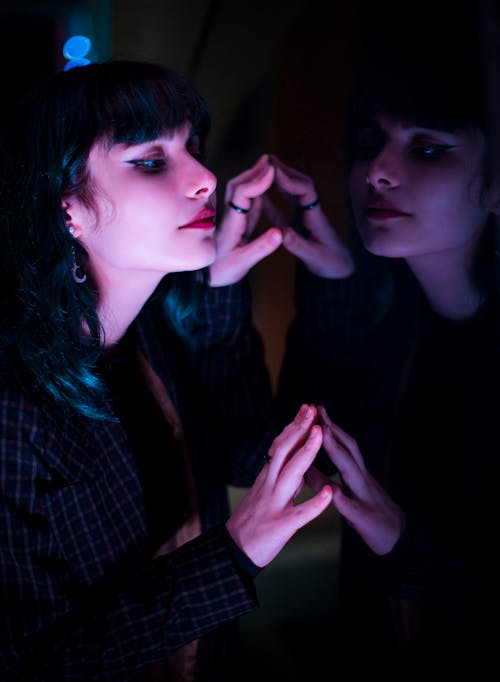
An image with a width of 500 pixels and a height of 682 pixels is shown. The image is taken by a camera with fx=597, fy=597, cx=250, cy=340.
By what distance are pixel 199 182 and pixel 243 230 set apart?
151 mm

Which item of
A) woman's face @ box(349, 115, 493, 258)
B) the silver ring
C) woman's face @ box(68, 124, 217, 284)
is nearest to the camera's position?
woman's face @ box(349, 115, 493, 258)

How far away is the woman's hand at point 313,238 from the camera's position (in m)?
0.86

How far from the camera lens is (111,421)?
0.85m

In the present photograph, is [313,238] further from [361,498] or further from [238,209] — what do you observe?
[361,498]

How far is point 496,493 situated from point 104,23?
91 cm

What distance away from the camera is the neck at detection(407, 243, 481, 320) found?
703 mm

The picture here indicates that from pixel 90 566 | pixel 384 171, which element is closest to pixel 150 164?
pixel 384 171

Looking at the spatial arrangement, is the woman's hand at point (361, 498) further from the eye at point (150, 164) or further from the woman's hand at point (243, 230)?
the eye at point (150, 164)

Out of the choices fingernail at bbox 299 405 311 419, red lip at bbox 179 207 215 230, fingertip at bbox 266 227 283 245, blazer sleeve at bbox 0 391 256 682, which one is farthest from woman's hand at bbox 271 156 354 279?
blazer sleeve at bbox 0 391 256 682

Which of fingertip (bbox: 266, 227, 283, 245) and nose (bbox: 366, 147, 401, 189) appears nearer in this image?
nose (bbox: 366, 147, 401, 189)

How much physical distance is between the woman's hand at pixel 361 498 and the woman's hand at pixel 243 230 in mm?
276

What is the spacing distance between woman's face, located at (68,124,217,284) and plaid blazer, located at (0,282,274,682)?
25 centimetres

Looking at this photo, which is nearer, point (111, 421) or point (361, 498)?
point (361, 498)

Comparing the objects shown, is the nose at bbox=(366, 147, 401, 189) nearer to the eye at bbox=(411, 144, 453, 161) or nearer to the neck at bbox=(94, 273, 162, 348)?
the eye at bbox=(411, 144, 453, 161)
